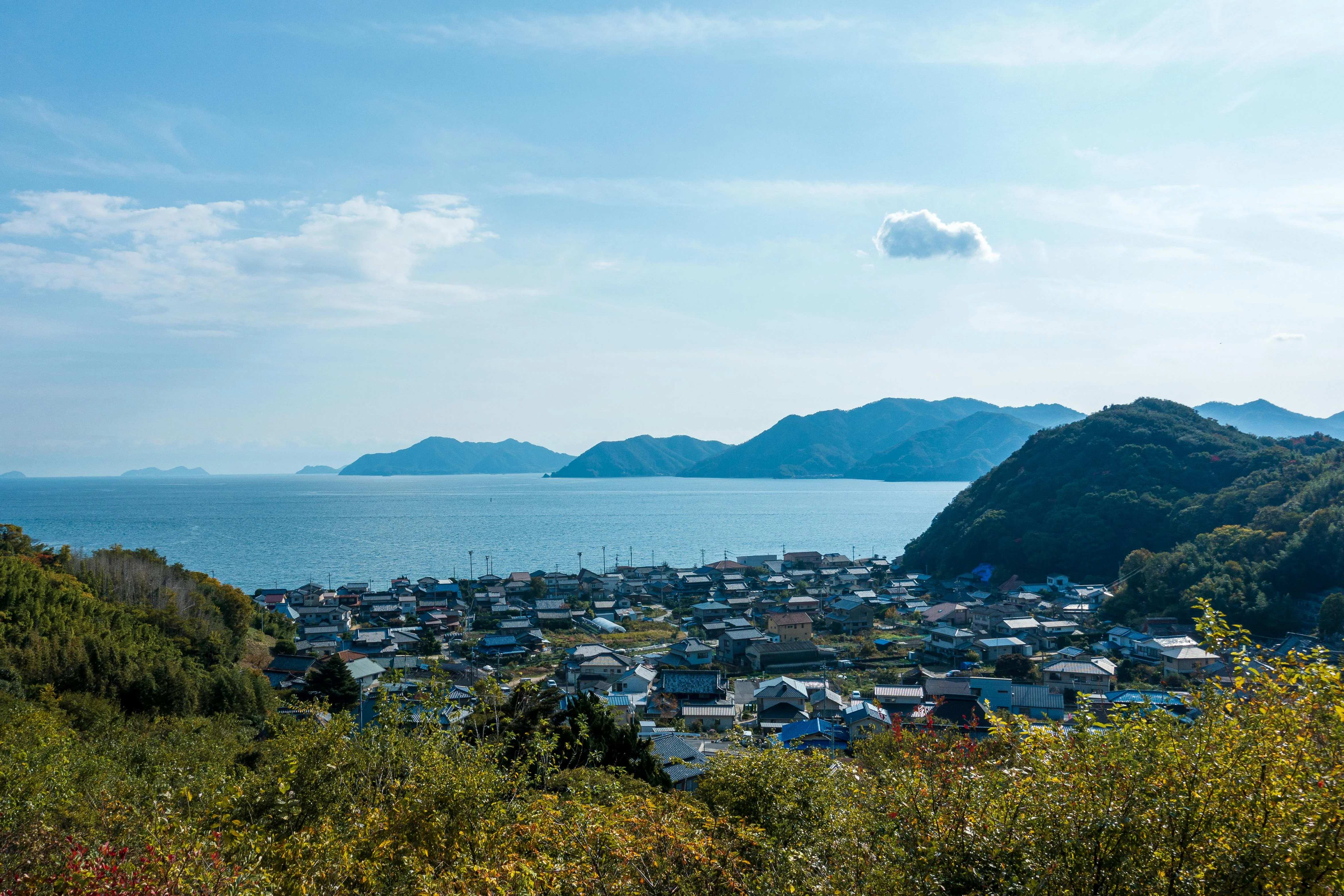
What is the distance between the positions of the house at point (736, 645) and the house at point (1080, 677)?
11.1 m

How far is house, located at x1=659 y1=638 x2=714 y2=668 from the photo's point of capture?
31719mm

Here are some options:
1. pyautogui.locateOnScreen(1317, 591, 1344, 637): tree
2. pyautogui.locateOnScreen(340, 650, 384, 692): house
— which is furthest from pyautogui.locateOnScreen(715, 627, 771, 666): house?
pyautogui.locateOnScreen(1317, 591, 1344, 637): tree

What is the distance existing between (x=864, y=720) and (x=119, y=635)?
73.1ft

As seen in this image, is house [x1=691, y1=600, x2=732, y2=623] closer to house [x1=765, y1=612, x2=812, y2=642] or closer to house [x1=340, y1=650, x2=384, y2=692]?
house [x1=765, y1=612, x2=812, y2=642]

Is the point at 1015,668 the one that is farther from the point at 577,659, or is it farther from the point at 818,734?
the point at 577,659

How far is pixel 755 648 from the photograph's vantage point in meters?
31.5

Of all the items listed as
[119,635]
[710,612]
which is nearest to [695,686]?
[710,612]

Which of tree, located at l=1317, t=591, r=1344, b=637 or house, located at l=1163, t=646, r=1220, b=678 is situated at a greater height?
tree, located at l=1317, t=591, r=1344, b=637

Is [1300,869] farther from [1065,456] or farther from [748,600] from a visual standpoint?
[1065,456]

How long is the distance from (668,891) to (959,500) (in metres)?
64.3

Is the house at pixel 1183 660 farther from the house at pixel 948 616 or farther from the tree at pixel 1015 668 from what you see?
the house at pixel 948 616

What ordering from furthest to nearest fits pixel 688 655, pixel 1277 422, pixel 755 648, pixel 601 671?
pixel 1277 422 < pixel 688 655 < pixel 755 648 < pixel 601 671

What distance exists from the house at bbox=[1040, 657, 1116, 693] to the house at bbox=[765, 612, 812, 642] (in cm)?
1099

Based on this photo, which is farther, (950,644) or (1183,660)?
(950,644)
